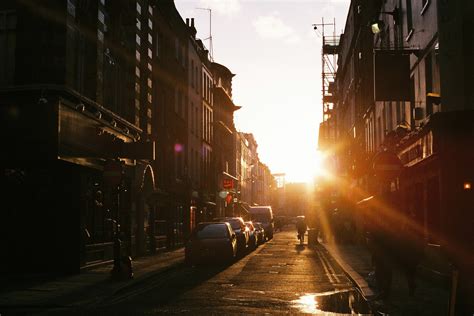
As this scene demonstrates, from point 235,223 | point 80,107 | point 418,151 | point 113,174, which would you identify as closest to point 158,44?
point 235,223

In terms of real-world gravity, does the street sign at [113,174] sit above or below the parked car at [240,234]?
above

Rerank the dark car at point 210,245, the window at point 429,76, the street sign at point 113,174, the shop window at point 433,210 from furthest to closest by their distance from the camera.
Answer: the dark car at point 210,245 → the window at point 429,76 → the shop window at point 433,210 → the street sign at point 113,174

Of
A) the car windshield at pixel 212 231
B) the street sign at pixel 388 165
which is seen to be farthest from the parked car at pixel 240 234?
the street sign at pixel 388 165

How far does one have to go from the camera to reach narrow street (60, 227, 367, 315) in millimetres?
11992

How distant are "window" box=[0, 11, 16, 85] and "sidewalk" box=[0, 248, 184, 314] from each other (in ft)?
19.2

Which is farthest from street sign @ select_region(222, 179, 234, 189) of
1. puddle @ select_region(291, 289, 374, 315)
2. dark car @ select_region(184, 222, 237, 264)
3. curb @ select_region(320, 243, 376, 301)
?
puddle @ select_region(291, 289, 374, 315)

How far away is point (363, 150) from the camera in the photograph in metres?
42.2

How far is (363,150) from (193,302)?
30.7 metres

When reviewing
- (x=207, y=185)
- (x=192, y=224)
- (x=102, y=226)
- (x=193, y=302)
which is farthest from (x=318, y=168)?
(x=193, y=302)

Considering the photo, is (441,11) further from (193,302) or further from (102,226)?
(102,226)

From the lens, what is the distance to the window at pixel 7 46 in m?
18.9

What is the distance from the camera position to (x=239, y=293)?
14.5 m

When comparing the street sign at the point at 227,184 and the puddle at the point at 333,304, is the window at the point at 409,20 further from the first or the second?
the street sign at the point at 227,184

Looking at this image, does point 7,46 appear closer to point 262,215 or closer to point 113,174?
point 113,174
